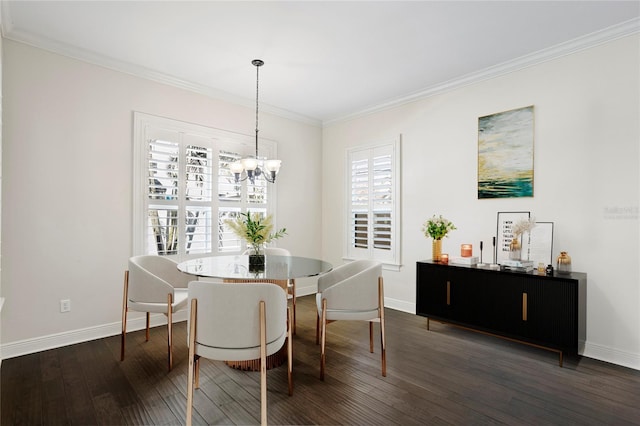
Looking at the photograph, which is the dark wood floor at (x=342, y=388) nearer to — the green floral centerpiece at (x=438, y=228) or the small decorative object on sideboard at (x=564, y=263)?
the small decorative object on sideboard at (x=564, y=263)

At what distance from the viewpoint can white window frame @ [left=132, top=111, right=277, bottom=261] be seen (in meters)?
3.64

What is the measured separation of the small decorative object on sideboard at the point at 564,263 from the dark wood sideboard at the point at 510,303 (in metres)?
0.06

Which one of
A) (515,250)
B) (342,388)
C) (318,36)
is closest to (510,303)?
(515,250)

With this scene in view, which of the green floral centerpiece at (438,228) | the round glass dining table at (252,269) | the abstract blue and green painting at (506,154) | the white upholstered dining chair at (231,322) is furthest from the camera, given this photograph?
the green floral centerpiece at (438,228)

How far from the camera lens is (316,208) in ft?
18.2

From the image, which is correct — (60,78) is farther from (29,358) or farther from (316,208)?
(316,208)

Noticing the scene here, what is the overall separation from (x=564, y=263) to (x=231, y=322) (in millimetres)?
2896

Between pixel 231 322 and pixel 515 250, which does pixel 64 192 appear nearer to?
pixel 231 322

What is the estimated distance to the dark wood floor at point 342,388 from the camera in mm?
2059

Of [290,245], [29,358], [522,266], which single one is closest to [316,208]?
[290,245]

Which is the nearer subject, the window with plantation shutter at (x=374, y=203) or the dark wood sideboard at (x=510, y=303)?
the dark wood sideboard at (x=510, y=303)

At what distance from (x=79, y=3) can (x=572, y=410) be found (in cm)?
448

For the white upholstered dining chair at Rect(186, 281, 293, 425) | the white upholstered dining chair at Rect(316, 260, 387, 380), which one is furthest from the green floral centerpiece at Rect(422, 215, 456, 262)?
the white upholstered dining chair at Rect(186, 281, 293, 425)

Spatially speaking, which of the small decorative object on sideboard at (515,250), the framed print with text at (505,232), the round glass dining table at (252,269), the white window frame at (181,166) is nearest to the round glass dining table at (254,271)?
the round glass dining table at (252,269)
